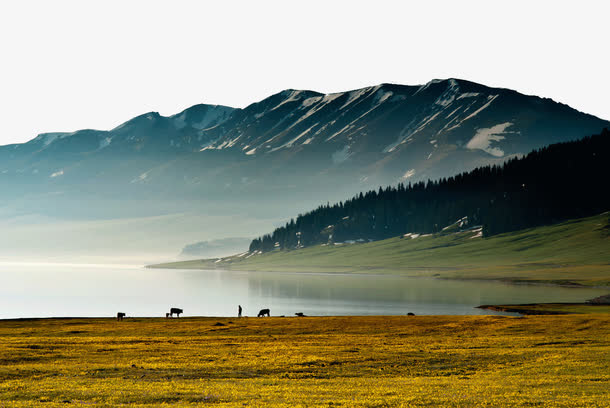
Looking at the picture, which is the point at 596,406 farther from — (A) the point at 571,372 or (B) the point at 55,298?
(B) the point at 55,298

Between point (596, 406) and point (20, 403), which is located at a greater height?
point (20, 403)

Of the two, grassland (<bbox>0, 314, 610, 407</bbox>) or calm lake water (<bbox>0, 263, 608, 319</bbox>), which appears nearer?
grassland (<bbox>0, 314, 610, 407</bbox>)

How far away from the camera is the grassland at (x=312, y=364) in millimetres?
37125

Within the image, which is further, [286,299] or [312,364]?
[286,299]

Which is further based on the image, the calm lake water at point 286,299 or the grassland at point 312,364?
the calm lake water at point 286,299

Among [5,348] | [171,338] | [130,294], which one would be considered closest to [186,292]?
[130,294]

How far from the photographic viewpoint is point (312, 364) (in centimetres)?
5178

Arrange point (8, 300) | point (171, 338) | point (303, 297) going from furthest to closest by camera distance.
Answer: point (303, 297)
point (8, 300)
point (171, 338)

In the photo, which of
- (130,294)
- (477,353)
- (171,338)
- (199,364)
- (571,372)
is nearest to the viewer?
(571,372)

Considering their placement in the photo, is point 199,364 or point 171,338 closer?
point 199,364

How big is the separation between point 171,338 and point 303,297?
93.9 meters

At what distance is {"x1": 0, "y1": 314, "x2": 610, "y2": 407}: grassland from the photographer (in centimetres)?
3712

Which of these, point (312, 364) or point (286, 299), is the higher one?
point (312, 364)

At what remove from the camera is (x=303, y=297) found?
165m
